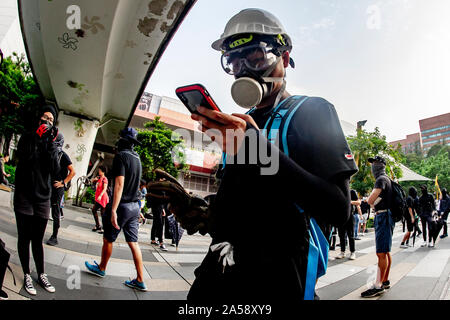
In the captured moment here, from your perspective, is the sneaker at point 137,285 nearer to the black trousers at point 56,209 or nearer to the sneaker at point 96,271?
the sneaker at point 96,271

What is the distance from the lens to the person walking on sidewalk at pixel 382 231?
10.6 feet

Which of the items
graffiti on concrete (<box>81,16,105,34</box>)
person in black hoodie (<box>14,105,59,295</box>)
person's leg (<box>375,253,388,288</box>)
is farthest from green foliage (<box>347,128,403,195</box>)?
person in black hoodie (<box>14,105,59,295</box>)

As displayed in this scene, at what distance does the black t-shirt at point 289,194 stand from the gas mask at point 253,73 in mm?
159

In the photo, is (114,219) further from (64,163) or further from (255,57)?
(255,57)

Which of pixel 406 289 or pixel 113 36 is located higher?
pixel 113 36

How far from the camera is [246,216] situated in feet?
2.61

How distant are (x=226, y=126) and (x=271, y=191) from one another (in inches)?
10.6

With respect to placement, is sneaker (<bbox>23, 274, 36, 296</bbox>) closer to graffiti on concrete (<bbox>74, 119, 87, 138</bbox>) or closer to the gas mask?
the gas mask

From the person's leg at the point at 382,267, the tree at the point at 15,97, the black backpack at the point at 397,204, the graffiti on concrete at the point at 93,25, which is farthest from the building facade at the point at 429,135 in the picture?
the tree at the point at 15,97

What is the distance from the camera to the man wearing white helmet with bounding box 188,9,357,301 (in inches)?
26.0

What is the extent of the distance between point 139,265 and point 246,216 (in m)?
2.43

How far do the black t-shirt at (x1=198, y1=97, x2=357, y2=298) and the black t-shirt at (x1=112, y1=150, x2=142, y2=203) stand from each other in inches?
93.6
